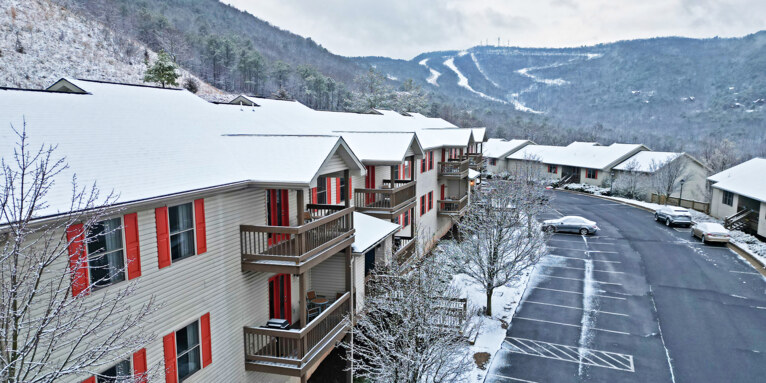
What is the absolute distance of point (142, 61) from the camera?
7894 cm

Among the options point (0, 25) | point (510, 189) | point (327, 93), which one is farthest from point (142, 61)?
point (510, 189)

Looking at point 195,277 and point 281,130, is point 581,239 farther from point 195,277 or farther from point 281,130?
point 195,277

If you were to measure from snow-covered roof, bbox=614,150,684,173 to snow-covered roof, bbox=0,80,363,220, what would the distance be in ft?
182

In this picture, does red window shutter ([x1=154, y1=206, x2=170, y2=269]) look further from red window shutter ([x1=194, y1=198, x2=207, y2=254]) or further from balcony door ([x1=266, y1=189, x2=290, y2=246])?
balcony door ([x1=266, y1=189, x2=290, y2=246])

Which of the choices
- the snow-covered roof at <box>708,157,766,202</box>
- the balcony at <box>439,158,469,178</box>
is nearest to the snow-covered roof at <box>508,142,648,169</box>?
the snow-covered roof at <box>708,157,766,202</box>

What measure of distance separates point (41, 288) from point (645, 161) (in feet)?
225

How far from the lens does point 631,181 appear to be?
2320 inches

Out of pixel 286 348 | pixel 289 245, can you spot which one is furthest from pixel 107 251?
pixel 286 348

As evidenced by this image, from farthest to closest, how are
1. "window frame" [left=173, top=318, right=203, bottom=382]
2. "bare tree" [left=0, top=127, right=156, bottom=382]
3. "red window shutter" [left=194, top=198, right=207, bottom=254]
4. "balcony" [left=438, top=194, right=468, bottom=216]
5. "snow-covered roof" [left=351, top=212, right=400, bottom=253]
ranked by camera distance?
"balcony" [left=438, top=194, right=468, bottom=216], "snow-covered roof" [left=351, top=212, right=400, bottom=253], "red window shutter" [left=194, top=198, right=207, bottom=254], "window frame" [left=173, top=318, right=203, bottom=382], "bare tree" [left=0, top=127, right=156, bottom=382]

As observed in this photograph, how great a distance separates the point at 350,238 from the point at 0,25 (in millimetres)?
74835

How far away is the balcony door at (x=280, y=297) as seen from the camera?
50.6 feet

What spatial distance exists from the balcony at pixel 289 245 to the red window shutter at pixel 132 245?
3398 mm

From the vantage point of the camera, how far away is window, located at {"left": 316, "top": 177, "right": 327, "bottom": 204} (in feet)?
64.1

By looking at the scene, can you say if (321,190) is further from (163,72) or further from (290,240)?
(163,72)
